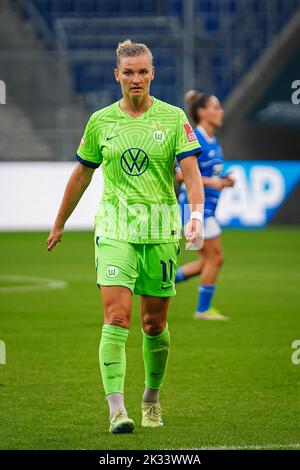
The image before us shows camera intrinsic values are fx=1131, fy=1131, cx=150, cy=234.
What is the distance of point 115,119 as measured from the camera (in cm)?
623

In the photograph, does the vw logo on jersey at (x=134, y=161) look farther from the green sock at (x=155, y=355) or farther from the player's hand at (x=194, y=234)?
the green sock at (x=155, y=355)

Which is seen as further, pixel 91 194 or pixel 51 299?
pixel 91 194

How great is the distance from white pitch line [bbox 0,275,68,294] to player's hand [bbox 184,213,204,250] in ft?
28.6

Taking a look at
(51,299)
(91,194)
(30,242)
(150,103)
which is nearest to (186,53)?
(91,194)

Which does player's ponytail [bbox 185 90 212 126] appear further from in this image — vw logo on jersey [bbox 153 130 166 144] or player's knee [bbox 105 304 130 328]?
player's knee [bbox 105 304 130 328]

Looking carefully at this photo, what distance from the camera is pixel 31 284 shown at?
1548 centimetres

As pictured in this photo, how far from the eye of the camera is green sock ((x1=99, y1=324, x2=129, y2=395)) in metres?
6.01

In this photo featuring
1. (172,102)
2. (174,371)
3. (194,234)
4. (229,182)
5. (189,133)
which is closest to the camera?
(194,234)

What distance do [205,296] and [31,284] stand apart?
4.49 meters

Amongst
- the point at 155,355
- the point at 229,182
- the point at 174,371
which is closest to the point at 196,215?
the point at 155,355

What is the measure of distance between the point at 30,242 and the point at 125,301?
671 inches
